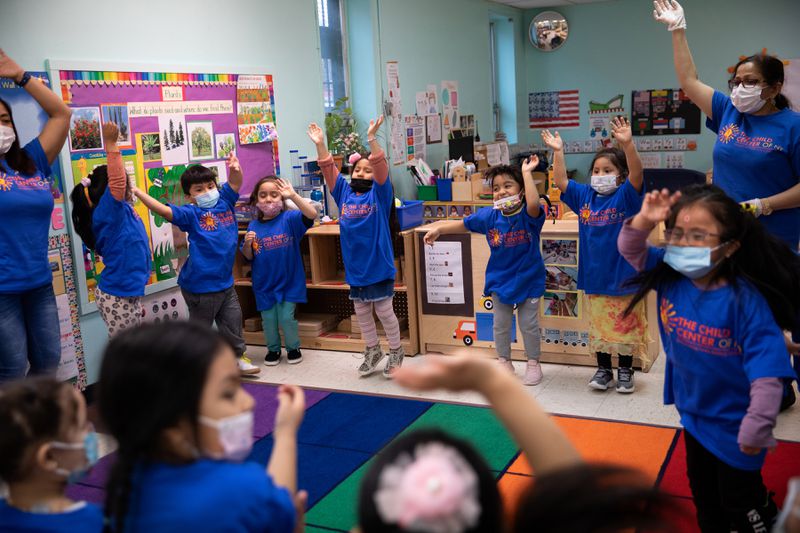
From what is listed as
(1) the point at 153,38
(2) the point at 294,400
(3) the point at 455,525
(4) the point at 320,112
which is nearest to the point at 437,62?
(4) the point at 320,112

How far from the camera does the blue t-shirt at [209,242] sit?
14.2ft

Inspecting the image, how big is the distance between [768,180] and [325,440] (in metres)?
2.12

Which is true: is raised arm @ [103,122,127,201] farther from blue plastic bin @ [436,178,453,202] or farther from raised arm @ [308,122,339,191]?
blue plastic bin @ [436,178,453,202]

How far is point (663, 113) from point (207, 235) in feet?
19.6

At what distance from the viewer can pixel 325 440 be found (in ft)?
11.5

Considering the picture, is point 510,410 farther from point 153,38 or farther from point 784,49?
point 784,49

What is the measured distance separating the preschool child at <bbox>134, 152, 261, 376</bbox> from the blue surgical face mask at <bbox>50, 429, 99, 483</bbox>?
291 centimetres

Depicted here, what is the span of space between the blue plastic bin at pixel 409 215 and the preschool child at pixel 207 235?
37.5 inches

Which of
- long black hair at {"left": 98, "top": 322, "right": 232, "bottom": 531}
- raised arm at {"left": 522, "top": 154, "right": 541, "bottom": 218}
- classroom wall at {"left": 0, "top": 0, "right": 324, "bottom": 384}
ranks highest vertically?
classroom wall at {"left": 0, "top": 0, "right": 324, "bottom": 384}

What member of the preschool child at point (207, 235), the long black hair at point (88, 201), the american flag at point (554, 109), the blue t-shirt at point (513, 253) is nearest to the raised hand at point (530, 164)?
the blue t-shirt at point (513, 253)

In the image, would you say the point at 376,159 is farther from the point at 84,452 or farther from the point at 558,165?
the point at 84,452

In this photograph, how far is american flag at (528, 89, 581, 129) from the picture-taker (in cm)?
916

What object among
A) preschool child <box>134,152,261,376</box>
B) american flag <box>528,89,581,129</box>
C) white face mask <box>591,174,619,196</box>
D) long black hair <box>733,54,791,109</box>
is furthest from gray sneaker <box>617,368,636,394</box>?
american flag <box>528,89,581,129</box>

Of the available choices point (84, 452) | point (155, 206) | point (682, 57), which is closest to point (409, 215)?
point (155, 206)
